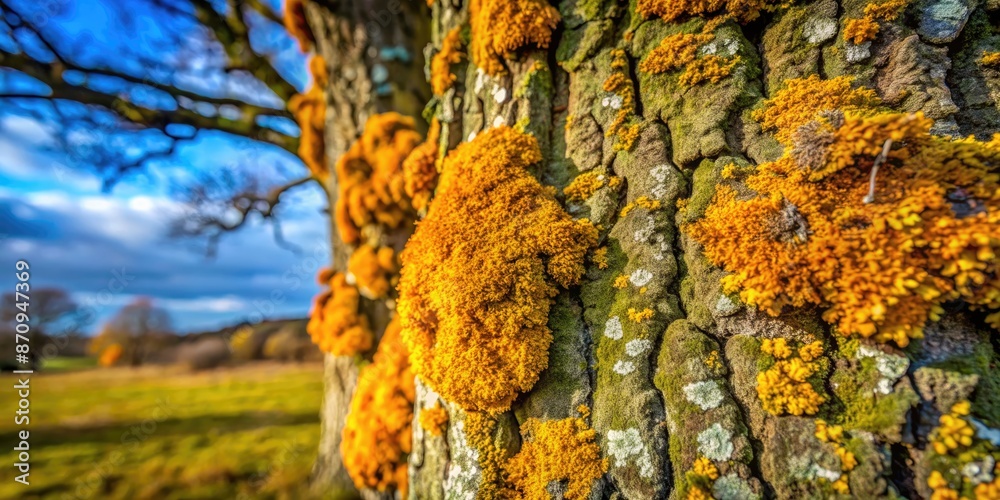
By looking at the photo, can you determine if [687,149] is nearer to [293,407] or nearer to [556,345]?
[556,345]

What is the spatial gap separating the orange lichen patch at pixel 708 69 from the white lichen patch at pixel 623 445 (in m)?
1.66

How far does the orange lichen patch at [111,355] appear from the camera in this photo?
14323 mm

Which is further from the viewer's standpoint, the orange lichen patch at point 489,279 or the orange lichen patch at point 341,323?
the orange lichen patch at point 341,323

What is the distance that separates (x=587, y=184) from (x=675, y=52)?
79cm

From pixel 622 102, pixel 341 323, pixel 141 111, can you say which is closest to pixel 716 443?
pixel 622 102

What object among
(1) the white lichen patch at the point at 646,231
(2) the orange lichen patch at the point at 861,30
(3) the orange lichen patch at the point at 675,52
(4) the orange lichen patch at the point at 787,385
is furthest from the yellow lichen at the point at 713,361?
(2) the orange lichen patch at the point at 861,30

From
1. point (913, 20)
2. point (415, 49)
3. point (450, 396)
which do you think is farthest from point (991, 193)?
point (415, 49)

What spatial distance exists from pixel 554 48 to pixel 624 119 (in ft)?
2.26

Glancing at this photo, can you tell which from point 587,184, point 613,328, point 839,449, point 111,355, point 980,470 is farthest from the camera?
point 111,355

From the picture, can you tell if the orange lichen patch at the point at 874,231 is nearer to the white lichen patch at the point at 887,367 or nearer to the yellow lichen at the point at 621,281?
the white lichen patch at the point at 887,367

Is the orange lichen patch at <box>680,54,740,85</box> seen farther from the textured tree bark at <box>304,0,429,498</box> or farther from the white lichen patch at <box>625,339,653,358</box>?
the textured tree bark at <box>304,0,429,498</box>

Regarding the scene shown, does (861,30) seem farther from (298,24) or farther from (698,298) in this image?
(298,24)

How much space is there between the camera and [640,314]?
1.71m

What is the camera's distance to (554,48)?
234 cm
